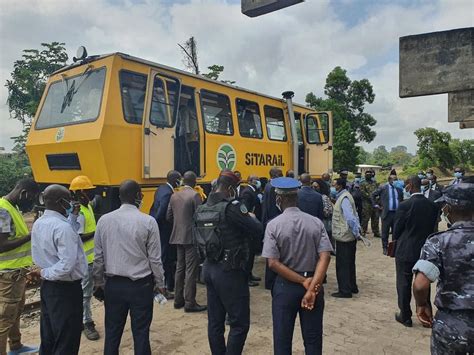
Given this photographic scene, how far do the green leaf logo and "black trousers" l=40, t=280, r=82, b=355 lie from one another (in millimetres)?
4432

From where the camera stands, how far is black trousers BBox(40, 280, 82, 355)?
9.89 feet

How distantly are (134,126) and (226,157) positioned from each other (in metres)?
2.15

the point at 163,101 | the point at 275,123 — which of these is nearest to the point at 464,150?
the point at 275,123

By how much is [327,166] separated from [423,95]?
23.0 feet

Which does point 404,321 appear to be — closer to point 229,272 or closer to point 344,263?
point 344,263

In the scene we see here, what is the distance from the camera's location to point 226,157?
293 inches

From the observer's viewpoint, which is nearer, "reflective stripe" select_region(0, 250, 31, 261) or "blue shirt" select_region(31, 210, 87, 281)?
"blue shirt" select_region(31, 210, 87, 281)

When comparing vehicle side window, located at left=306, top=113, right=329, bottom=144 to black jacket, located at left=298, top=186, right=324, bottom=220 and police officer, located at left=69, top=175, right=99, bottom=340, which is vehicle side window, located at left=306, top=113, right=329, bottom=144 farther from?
police officer, located at left=69, top=175, right=99, bottom=340

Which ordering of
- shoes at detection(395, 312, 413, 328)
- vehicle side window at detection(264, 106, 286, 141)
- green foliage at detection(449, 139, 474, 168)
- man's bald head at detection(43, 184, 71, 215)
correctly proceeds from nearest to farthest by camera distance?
man's bald head at detection(43, 184, 71, 215) < shoes at detection(395, 312, 413, 328) < vehicle side window at detection(264, 106, 286, 141) < green foliage at detection(449, 139, 474, 168)

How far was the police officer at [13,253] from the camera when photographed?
137 inches

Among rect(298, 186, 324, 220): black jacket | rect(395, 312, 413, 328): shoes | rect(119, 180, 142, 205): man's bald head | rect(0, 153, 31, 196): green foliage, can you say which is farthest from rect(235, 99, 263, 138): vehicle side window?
rect(0, 153, 31, 196): green foliage

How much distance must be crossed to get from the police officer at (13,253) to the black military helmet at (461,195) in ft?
11.3

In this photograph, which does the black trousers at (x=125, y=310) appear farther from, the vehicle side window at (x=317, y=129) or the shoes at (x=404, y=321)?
the vehicle side window at (x=317, y=129)

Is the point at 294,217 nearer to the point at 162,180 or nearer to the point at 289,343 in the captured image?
the point at 289,343
